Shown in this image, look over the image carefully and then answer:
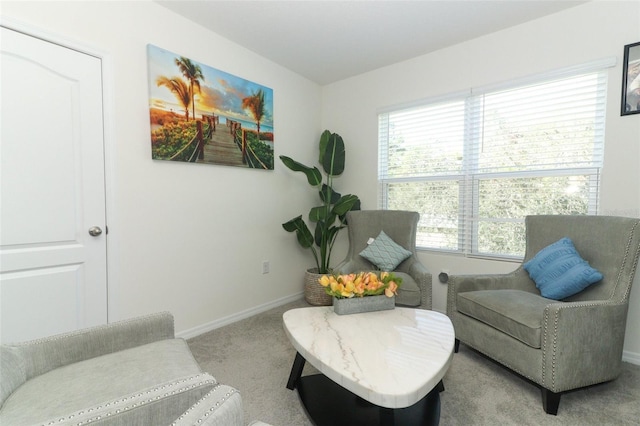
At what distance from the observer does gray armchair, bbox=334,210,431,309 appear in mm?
2371

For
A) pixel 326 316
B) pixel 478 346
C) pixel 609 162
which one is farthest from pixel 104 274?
pixel 609 162

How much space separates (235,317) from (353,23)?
9.00ft

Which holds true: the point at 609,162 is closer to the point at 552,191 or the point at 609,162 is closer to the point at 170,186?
the point at 552,191

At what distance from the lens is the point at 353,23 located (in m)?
2.50

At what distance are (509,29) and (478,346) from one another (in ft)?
8.32

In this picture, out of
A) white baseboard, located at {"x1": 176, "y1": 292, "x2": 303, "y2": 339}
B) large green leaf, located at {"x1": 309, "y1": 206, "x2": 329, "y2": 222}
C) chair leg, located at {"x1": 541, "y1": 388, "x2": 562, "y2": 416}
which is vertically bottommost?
white baseboard, located at {"x1": 176, "y1": 292, "x2": 303, "y2": 339}

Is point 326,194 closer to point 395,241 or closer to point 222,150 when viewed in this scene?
point 395,241

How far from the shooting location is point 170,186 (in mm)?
2410

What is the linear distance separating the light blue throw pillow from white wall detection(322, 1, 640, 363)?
0.47 metres

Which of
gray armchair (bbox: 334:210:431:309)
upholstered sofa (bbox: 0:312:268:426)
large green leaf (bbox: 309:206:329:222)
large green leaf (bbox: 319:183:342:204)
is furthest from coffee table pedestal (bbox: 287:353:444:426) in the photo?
large green leaf (bbox: 319:183:342:204)

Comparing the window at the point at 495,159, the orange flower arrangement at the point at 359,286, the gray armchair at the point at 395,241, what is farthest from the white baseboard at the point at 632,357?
the orange flower arrangement at the point at 359,286

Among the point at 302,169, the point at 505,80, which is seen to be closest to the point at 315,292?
the point at 302,169

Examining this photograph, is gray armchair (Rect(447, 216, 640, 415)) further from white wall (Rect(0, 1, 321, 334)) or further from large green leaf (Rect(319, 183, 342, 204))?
white wall (Rect(0, 1, 321, 334))

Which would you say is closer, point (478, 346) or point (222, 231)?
point (478, 346)
